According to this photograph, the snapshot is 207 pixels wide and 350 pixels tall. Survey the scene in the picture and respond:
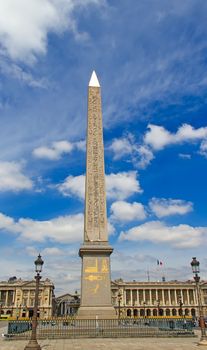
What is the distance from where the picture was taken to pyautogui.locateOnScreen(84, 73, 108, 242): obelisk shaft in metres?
23.3

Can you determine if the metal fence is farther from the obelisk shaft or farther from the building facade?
the building facade

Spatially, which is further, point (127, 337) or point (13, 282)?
point (13, 282)

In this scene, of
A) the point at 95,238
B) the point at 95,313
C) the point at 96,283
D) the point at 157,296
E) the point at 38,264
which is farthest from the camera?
the point at 157,296

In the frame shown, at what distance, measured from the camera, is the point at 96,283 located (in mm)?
21750

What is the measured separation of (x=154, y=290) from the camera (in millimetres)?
103312

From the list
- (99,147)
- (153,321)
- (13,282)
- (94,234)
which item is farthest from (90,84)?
(13,282)

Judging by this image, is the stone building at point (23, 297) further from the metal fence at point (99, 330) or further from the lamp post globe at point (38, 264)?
the lamp post globe at point (38, 264)

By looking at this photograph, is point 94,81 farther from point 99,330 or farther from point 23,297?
point 23,297

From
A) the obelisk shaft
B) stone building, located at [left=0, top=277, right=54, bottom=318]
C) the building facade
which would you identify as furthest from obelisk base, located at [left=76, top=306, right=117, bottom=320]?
stone building, located at [left=0, top=277, right=54, bottom=318]

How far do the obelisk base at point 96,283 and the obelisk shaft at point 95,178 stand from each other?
789 millimetres

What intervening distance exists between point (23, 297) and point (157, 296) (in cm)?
3960

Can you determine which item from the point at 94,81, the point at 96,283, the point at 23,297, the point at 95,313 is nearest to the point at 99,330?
the point at 95,313

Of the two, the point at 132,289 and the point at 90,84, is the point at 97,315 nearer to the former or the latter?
the point at 90,84

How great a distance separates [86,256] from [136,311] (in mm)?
88247
